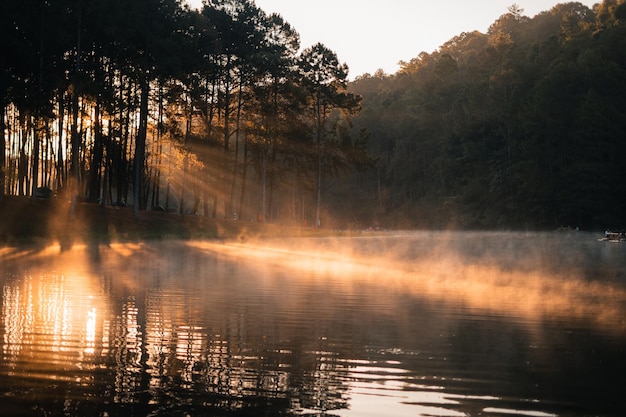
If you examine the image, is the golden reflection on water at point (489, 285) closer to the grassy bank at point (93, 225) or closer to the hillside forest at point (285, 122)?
the grassy bank at point (93, 225)

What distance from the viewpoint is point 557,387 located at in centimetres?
1083

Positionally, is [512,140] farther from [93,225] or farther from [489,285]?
[489,285]

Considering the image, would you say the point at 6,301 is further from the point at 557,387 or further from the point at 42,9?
the point at 42,9

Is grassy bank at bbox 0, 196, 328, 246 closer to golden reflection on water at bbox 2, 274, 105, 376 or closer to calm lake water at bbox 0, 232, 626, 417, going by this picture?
calm lake water at bbox 0, 232, 626, 417

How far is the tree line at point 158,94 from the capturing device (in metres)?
54.7

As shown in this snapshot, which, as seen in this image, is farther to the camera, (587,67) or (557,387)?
(587,67)

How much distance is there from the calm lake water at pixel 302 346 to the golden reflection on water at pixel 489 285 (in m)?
0.12

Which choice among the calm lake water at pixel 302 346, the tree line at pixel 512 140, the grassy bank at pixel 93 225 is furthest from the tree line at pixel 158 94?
the tree line at pixel 512 140

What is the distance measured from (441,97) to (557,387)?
153986 mm

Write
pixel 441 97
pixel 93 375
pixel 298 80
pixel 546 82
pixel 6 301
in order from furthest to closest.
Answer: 1. pixel 441 97
2. pixel 546 82
3. pixel 298 80
4. pixel 6 301
5. pixel 93 375

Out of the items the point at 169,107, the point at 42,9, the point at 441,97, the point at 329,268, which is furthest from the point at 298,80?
the point at 441,97

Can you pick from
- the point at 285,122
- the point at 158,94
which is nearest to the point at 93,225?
the point at 158,94

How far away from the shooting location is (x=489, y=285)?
27.8 m

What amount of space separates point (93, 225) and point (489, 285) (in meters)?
35.9
